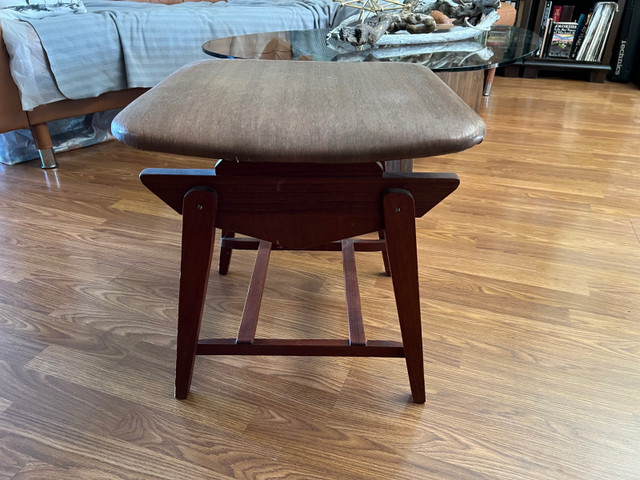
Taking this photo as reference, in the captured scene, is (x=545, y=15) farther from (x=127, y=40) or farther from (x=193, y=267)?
(x=193, y=267)

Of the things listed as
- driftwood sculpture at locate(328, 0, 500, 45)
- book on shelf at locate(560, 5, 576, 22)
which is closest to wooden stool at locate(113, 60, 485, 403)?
driftwood sculpture at locate(328, 0, 500, 45)

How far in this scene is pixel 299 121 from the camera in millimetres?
435

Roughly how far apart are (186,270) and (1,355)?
41 cm

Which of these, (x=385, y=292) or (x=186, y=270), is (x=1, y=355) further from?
(x=385, y=292)

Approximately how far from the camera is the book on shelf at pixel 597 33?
2.53m

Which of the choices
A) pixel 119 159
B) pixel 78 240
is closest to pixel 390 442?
pixel 78 240

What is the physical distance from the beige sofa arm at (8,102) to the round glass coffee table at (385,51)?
578 millimetres

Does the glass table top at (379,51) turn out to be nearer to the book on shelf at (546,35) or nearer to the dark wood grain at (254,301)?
the dark wood grain at (254,301)

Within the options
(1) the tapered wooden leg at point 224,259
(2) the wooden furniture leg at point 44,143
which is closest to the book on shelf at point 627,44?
(1) the tapered wooden leg at point 224,259

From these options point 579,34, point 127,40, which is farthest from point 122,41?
point 579,34

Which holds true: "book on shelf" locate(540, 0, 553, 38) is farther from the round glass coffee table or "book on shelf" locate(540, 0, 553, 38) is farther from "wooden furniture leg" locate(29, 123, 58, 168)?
"wooden furniture leg" locate(29, 123, 58, 168)

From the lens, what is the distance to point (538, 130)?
1849 mm

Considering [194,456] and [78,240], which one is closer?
[194,456]

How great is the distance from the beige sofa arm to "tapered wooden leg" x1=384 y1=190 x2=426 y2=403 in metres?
1.30
